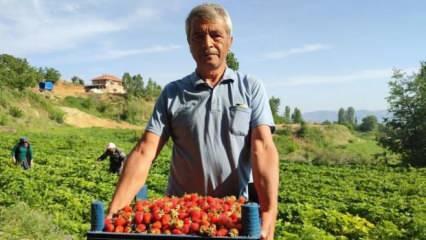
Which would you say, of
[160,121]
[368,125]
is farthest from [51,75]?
[160,121]

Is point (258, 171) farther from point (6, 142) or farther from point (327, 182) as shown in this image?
point (6, 142)

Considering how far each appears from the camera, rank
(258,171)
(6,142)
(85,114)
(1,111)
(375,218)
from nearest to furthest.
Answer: (258,171) → (375,218) → (6,142) → (1,111) → (85,114)

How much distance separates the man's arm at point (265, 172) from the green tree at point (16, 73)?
5681 cm

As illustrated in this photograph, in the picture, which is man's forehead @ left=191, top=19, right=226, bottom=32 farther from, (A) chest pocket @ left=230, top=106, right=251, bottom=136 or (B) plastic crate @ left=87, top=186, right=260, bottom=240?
(B) plastic crate @ left=87, top=186, right=260, bottom=240

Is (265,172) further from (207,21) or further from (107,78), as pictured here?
(107,78)

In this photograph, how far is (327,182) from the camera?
19.5 m

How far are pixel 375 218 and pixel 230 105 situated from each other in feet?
31.4

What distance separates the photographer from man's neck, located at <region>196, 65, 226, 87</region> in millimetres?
2525

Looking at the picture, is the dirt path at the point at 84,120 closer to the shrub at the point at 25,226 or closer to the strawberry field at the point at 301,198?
the strawberry field at the point at 301,198

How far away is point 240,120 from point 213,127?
12 cm

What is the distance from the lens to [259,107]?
2477 mm

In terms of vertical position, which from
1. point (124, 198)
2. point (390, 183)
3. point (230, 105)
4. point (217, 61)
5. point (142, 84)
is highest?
point (142, 84)

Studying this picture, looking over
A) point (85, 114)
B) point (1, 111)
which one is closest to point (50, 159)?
point (1, 111)

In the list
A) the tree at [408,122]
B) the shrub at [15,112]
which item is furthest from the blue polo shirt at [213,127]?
the shrub at [15,112]
